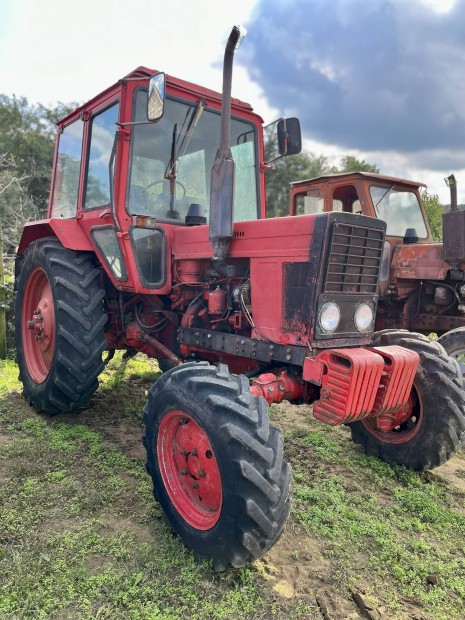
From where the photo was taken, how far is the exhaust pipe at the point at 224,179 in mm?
2617

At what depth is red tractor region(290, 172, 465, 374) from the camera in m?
5.75

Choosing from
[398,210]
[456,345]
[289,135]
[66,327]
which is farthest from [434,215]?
[66,327]

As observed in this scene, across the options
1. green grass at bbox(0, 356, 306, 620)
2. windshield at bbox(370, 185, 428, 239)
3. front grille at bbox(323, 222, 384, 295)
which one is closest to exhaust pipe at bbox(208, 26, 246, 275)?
front grille at bbox(323, 222, 384, 295)

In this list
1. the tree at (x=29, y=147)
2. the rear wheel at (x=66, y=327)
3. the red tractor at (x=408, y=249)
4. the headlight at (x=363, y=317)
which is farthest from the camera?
the tree at (x=29, y=147)

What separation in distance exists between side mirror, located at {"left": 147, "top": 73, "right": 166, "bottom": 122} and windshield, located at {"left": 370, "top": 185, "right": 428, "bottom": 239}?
166 inches

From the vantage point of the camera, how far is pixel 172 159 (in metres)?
3.57

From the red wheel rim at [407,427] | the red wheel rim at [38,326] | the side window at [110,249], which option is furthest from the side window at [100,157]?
the red wheel rim at [407,427]

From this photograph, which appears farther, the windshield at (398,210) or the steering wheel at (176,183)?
the windshield at (398,210)

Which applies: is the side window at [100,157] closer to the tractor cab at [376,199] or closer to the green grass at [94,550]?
the green grass at [94,550]

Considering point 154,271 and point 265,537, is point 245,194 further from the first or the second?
point 265,537

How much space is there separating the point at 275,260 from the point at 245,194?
139cm

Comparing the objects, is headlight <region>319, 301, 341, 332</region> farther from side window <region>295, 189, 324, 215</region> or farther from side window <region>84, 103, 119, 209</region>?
side window <region>295, 189, 324, 215</region>

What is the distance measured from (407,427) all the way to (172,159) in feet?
8.44

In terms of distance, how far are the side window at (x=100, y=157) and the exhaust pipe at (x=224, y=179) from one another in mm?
1190
